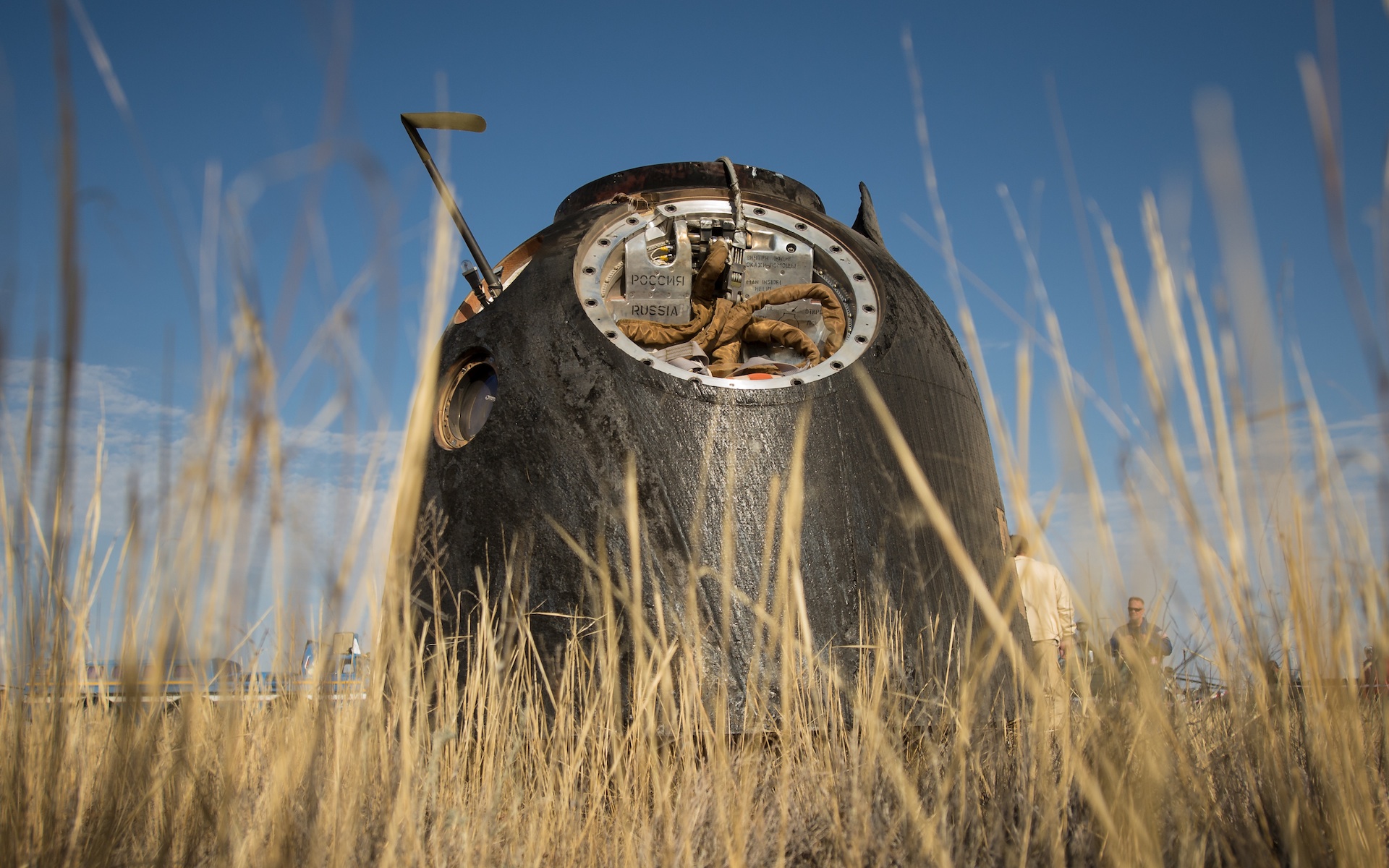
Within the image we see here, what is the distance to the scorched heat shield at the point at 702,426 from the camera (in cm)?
236

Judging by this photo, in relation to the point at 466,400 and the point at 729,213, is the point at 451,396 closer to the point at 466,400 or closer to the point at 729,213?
the point at 466,400

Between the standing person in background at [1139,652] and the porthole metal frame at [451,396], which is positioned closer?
the standing person in background at [1139,652]

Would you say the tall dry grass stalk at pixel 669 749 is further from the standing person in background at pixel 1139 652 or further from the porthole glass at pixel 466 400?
the porthole glass at pixel 466 400

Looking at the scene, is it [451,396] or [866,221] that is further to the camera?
[866,221]

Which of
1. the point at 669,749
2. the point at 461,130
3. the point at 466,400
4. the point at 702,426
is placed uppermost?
the point at 461,130

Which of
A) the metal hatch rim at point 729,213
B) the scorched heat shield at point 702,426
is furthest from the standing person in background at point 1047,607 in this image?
the metal hatch rim at point 729,213

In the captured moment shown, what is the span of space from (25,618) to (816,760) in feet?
4.69

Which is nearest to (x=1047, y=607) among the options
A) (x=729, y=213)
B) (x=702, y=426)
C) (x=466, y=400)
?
(x=702, y=426)

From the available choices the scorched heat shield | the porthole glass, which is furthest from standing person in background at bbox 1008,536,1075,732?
the porthole glass

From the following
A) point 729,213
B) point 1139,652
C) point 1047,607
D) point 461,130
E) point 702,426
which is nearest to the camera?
point 1139,652

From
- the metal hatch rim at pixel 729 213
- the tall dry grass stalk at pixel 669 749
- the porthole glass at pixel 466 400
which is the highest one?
the metal hatch rim at pixel 729 213

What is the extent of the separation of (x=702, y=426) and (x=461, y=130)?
38.4 inches

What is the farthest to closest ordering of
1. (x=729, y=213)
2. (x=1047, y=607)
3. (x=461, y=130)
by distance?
(x=729, y=213)
(x=1047, y=607)
(x=461, y=130)

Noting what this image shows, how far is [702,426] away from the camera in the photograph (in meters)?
2.45
